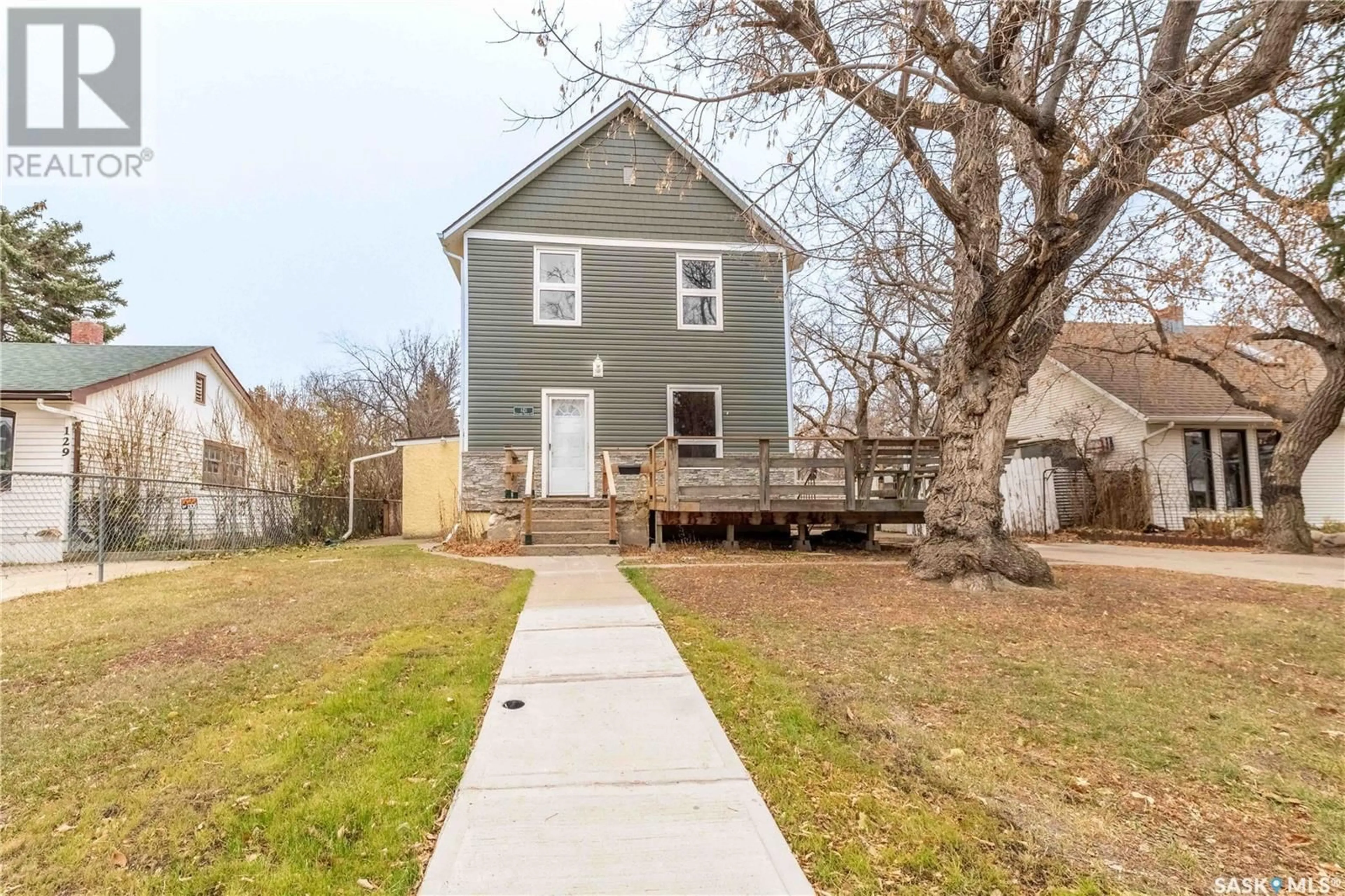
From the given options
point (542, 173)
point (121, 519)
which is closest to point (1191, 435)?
point (542, 173)

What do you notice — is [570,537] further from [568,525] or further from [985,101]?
[985,101]

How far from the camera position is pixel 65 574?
322 inches

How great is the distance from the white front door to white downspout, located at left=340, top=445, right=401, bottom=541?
6001 mm

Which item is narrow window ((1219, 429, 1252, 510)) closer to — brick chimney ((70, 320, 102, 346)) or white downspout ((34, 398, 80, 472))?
white downspout ((34, 398, 80, 472))

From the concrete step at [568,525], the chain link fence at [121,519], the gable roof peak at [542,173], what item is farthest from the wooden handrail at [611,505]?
the chain link fence at [121,519]

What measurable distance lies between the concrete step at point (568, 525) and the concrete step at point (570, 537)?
0.07 feet

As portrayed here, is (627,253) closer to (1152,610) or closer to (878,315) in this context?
(878,315)

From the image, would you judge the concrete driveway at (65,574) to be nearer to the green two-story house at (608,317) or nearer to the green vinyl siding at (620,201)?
the green two-story house at (608,317)

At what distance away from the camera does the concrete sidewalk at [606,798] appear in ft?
6.30

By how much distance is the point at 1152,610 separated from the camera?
5633 millimetres

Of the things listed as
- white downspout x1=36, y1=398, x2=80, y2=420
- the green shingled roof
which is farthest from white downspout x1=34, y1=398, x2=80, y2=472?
the green shingled roof

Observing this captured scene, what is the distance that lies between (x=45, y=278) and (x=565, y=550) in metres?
26.7

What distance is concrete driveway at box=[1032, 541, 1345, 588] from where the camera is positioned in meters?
7.76

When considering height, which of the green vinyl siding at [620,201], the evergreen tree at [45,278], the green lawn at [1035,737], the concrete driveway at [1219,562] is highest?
the evergreen tree at [45,278]
